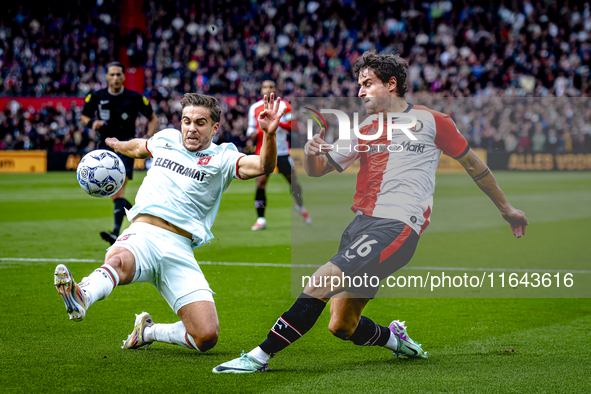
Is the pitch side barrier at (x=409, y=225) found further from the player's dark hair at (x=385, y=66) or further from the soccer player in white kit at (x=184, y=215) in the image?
the soccer player in white kit at (x=184, y=215)

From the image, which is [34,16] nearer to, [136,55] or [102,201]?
[136,55]

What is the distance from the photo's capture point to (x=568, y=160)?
24047 mm

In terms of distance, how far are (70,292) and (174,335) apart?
1.01 metres

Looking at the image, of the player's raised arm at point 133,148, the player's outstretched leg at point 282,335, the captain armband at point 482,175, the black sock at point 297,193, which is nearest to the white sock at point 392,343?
the player's outstretched leg at point 282,335

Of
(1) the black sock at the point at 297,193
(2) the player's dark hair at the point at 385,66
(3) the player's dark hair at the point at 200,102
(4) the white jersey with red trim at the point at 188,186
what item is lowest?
(1) the black sock at the point at 297,193

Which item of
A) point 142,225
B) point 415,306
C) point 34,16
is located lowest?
point 415,306

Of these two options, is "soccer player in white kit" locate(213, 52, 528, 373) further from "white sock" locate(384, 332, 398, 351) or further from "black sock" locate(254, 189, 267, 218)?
"black sock" locate(254, 189, 267, 218)

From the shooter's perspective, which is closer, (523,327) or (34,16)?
(523,327)

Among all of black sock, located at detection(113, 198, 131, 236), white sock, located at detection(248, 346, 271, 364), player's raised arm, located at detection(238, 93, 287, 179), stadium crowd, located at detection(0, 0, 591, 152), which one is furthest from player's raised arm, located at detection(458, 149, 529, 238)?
stadium crowd, located at detection(0, 0, 591, 152)

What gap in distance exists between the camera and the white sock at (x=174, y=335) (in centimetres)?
407

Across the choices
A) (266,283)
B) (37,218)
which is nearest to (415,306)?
(266,283)

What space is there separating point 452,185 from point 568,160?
891cm

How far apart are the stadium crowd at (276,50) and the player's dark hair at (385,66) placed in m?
20.2

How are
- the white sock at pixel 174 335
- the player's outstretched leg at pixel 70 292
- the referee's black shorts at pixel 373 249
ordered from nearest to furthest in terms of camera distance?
the player's outstretched leg at pixel 70 292 → the referee's black shorts at pixel 373 249 → the white sock at pixel 174 335
